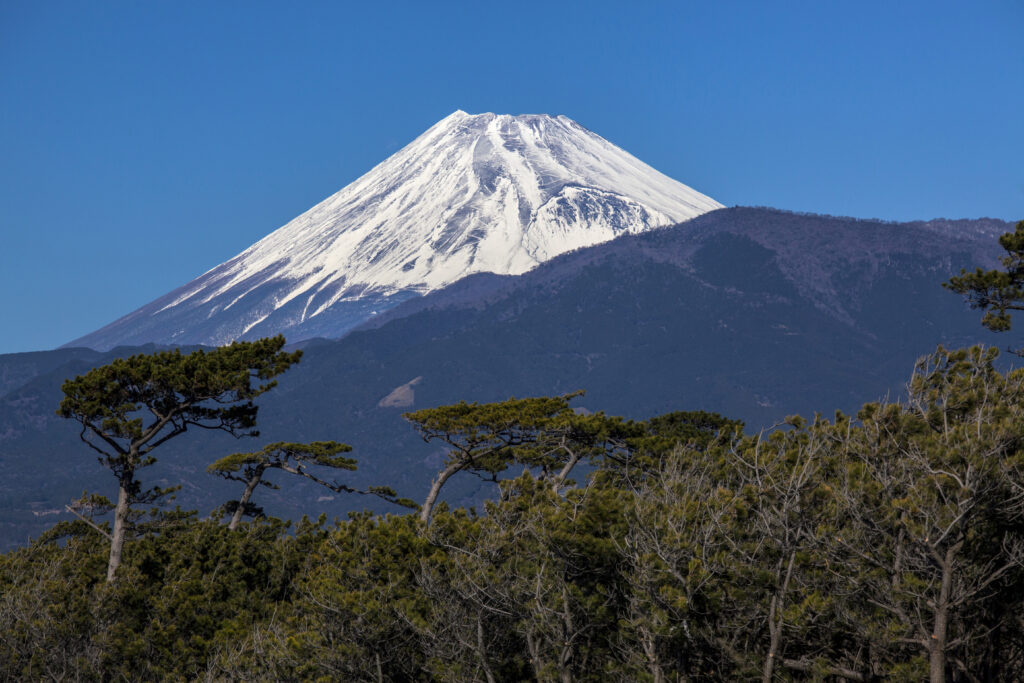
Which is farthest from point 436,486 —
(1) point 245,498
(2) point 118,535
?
(2) point 118,535

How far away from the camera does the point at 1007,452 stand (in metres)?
17.6

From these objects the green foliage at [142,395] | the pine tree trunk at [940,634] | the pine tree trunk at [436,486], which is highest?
the green foliage at [142,395]

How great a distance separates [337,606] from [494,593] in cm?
363

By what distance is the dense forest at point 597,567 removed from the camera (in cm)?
1650

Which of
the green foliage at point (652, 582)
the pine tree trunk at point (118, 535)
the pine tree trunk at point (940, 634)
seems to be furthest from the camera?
the pine tree trunk at point (118, 535)

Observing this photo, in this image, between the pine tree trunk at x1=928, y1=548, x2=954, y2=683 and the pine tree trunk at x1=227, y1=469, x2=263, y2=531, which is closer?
the pine tree trunk at x1=928, y1=548, x2=954, y2=683

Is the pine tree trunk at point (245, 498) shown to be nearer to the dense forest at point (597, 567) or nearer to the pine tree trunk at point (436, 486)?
the dense forest at point (597, 567)

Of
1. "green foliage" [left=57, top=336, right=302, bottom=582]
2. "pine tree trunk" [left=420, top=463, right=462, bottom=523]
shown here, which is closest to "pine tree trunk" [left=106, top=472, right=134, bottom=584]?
"green foliage" [left=57, top=336, right=302, bottom=582]

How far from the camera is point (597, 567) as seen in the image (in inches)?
784

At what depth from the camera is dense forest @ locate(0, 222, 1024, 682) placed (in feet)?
54.1

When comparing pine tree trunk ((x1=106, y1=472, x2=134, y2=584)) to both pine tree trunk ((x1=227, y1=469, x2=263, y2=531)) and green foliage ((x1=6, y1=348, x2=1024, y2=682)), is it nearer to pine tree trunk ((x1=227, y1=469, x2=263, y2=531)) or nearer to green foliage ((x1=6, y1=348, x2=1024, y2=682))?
green foliage ((x1=6, y1=348, x2=1024, y2=682))

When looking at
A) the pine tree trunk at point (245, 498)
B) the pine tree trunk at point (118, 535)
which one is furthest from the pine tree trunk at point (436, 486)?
the pine tree trunk at point (118, 535)

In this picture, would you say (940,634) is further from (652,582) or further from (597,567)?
(597,567)

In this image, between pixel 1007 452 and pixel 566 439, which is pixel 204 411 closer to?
pixel 566 439
